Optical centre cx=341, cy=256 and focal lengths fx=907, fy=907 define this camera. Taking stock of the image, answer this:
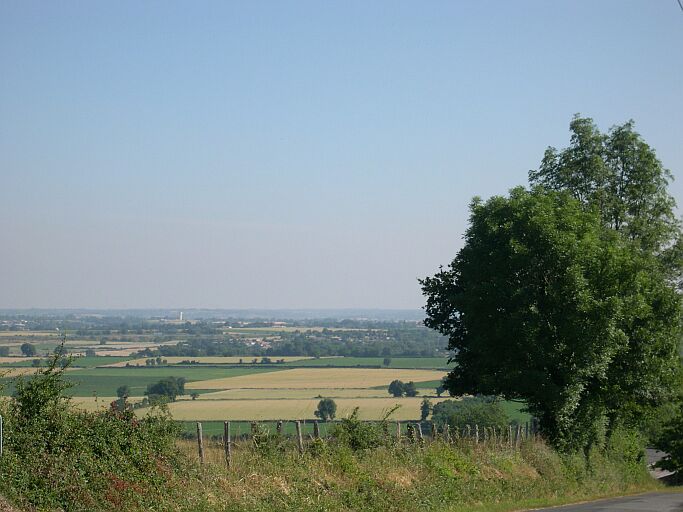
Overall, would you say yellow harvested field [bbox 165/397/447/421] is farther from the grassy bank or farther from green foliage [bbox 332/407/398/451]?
green foliage [bbox 332/407/398/451]

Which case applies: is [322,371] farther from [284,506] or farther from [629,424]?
[284,506]

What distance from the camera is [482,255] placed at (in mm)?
43500

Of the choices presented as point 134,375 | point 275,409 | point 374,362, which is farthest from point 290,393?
point 374,362

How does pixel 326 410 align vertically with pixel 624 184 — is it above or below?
below

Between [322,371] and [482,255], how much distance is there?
371ft

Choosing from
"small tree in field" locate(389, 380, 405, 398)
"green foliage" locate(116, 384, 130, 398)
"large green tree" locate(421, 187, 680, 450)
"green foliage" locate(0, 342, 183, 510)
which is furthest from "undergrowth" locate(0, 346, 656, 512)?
"small tree in field" locate(389, 380, 405, 398)

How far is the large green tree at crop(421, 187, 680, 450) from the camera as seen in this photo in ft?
131

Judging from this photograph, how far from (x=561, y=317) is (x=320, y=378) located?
98786mm

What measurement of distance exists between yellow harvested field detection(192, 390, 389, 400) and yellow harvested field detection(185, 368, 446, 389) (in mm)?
4989

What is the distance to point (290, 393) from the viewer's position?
4222 inches

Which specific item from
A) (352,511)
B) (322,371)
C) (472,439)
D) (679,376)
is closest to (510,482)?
(472,439)

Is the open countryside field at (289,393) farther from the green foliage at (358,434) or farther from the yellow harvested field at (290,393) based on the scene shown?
the green foliage at (358,434)

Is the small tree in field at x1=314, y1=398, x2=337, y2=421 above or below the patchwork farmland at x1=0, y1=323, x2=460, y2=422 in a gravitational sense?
above

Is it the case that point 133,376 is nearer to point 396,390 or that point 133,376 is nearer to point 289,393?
point 289,393
